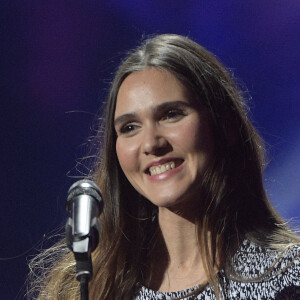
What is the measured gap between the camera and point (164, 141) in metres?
2.26

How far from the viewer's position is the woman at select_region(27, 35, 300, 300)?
227cm

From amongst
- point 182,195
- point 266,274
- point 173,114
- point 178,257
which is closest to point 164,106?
point 173,114

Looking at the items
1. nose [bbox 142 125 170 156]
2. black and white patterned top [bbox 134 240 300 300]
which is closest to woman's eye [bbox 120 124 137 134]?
nose [bbox 142 125 170 156]

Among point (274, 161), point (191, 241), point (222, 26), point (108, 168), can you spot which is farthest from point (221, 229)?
point (222, 26)

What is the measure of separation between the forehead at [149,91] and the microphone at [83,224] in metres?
0.67

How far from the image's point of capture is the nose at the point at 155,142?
2254mm

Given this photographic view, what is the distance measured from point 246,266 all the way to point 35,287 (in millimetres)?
978

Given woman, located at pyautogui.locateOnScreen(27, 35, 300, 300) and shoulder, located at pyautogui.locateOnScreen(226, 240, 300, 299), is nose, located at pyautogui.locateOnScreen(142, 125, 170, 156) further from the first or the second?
shoulder, located at pyautogui.locateOnScreen(226, 240, 300, 299)

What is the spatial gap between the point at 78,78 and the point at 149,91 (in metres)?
0.92

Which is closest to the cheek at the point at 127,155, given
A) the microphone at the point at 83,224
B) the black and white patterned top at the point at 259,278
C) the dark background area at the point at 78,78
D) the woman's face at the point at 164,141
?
the woman's face at the point at 164,141

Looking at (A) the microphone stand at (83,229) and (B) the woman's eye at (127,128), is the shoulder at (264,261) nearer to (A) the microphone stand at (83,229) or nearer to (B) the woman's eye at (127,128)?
(B) the woman's eye at (127,128)

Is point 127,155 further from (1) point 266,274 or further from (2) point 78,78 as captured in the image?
(2) point 78,78

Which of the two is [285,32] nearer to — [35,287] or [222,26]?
[222,26]

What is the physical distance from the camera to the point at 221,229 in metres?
2.39
